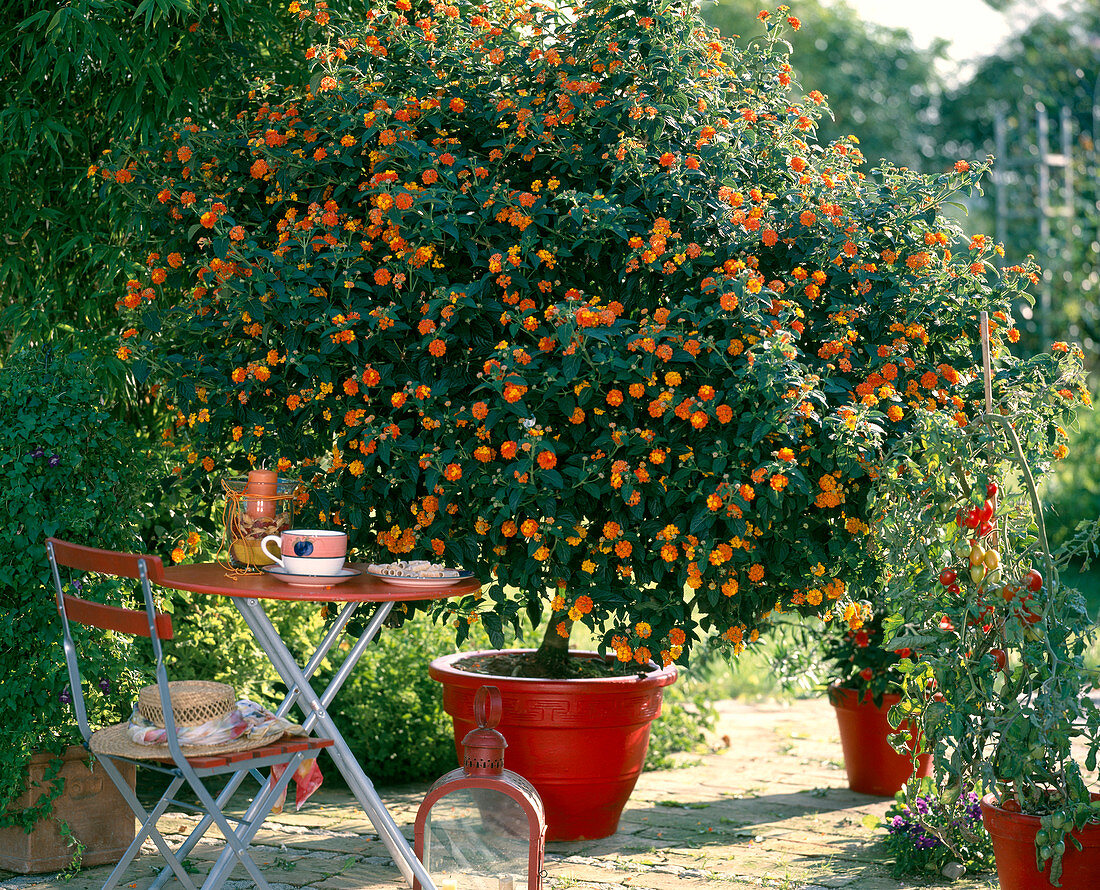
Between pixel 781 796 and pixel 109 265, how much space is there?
293cm

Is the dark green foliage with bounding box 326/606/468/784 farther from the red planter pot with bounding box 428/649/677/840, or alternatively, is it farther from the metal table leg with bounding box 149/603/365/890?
the metal table leg with bounding box 149/603/365/890

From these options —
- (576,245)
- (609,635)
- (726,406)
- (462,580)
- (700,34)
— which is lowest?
(609,635)

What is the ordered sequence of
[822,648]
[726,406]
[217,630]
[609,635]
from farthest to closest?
[822,648] < [217,630] < [609,635] < [726,406]

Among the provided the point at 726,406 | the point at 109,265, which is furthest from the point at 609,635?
the point at 109,265

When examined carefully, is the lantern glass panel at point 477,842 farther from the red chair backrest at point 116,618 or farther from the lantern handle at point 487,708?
the red chair backrest at point 116,618

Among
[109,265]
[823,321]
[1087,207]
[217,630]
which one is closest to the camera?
[823,321]

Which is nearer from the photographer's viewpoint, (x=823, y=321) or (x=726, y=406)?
(x=726, y=406)

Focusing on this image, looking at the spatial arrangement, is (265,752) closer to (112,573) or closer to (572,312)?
(112,573)

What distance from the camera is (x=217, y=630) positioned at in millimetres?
3955

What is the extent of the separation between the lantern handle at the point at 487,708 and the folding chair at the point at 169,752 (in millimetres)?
444

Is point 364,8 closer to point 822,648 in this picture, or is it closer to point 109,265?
point 109,265

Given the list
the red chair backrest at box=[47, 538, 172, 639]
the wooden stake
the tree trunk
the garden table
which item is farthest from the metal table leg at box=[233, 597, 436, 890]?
the wooden stake

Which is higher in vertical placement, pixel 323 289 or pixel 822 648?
pixel 323 289

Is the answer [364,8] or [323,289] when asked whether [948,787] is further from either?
[364,8]
